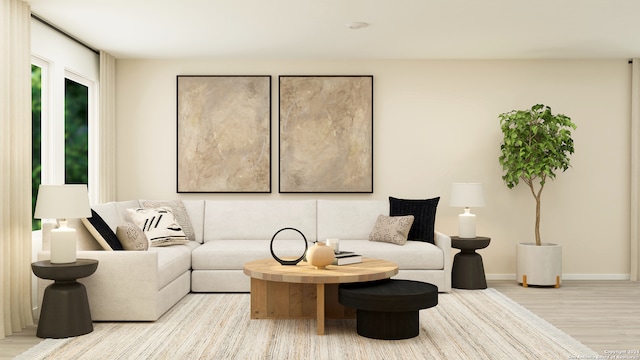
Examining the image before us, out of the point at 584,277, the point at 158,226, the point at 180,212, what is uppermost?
the point at 180,212

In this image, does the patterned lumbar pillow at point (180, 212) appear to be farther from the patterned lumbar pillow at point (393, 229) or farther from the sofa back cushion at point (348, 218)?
the patterned lumbar pillow at point (393, 229)

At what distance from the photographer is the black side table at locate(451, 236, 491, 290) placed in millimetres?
6383

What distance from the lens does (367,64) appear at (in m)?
7.17

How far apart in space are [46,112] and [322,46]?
9.21ft

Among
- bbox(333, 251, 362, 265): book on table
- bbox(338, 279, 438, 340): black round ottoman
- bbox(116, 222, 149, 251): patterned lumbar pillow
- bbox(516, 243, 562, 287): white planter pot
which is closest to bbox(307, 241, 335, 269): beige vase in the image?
bbox(333, 251, 362, 265): book on table

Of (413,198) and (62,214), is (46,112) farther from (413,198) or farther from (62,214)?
(413,198)

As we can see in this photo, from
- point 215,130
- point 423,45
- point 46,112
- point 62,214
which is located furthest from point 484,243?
point 46,112

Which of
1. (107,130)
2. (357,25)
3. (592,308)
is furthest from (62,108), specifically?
(592,308)

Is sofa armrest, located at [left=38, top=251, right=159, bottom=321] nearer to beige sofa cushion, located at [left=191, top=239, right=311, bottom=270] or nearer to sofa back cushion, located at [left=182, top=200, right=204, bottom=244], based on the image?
beige sofa cushion, located at [left=191, top=239, right=311, bottom=270]

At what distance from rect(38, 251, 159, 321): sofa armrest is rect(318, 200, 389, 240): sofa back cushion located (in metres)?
2.46

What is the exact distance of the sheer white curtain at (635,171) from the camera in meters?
7.03

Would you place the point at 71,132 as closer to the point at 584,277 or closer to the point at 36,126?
the point at 36,126

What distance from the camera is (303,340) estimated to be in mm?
4316

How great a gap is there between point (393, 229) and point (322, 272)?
187 cm
